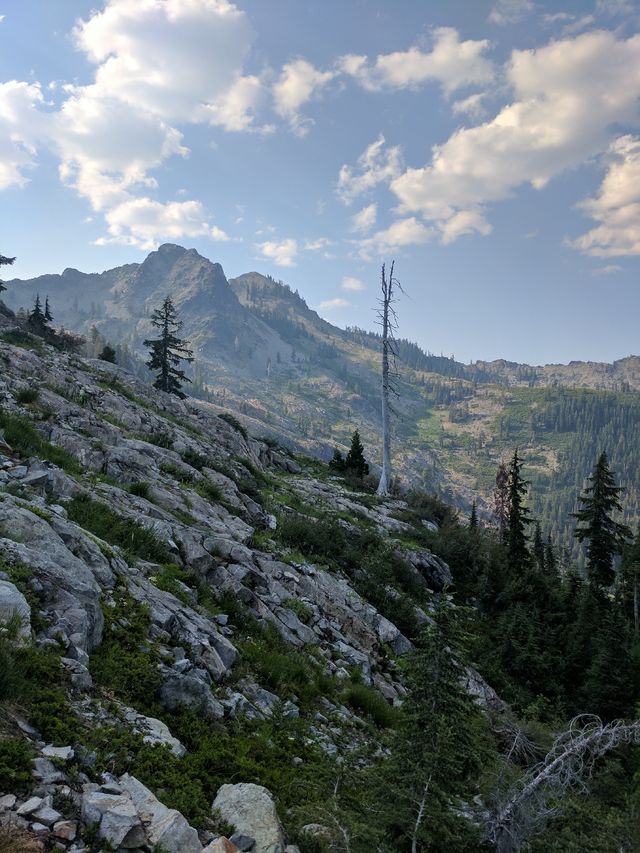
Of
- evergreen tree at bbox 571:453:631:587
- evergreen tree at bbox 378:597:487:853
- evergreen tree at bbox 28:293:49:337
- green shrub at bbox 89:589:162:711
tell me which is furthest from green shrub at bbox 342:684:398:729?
evergreen tree at bbox 28:293:49:337

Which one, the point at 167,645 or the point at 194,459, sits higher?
the point at 194,459

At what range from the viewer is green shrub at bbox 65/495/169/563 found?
10.4m

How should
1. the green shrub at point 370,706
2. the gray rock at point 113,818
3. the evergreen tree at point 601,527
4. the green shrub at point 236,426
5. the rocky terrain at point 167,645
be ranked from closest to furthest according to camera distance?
the gray rock at point 113,818 → the rocky terrain at point 167,645 → the green shrub at point 370,706 → the green shrub at point 236,426 → the evergreen tree at point 601,527

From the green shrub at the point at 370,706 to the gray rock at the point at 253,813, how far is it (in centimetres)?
503

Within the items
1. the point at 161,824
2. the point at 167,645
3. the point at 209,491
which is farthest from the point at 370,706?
the point at 209,491

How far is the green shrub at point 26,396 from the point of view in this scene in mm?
18297

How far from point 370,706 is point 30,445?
10.7 metres

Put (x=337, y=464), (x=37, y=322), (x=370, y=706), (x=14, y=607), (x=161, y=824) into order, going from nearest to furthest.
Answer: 1. (x=161, y=824)
2. (x=14, y=607)
3. (x=370, y=706)
4. (x=337, y=464)
5. (x=37, y=322)

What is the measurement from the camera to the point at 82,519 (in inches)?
410

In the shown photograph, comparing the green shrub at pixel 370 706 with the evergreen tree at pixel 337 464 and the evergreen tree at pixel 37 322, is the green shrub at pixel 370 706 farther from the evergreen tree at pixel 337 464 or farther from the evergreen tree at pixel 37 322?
the evergreen tree at pixel 37 322

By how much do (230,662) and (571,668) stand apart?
18.9 m

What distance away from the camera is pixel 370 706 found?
10430 millimetres

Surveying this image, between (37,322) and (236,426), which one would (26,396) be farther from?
(37,322)

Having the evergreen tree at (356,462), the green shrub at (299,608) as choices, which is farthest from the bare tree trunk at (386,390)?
the green shrub at (299,608)
